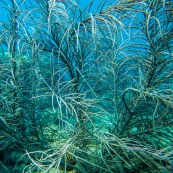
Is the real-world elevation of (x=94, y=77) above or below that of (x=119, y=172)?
above

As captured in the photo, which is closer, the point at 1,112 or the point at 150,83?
the point at 150,83

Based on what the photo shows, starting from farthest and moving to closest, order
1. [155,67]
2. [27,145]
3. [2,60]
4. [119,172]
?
[2,60] < [27,145] < [119,172] < [155,67]

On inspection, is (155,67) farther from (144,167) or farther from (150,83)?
(144,167)

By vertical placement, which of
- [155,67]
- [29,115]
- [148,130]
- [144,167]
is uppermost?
[155,67]

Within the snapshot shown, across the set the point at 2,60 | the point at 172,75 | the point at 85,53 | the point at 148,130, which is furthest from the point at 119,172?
the point at 2,60

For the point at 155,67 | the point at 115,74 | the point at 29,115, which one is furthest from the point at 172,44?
the point at 29,115

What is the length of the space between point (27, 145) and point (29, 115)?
51 cm

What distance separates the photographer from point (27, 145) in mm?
3463

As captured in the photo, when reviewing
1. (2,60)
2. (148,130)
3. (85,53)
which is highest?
(2,60)

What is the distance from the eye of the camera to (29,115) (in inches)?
144

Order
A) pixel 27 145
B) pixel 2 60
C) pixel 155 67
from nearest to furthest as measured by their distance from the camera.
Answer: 1. pixel 155 67
2. pixel 27 145
3. pixel 2 60

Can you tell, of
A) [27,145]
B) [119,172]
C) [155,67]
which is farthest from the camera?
[27,145]

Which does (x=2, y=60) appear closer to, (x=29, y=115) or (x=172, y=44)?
(x=29, y=115)

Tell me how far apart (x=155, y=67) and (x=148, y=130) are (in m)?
0.98
